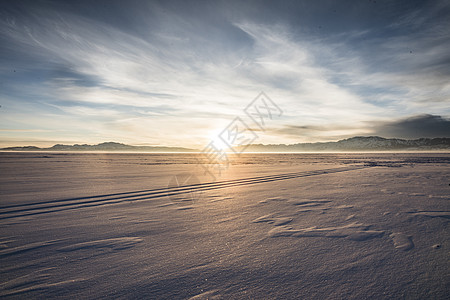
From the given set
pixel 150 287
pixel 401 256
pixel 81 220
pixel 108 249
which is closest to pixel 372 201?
pixel 401 256

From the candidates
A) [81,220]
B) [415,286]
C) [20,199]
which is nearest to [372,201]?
[415,286]

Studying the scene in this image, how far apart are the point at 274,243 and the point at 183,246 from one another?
3.89ft

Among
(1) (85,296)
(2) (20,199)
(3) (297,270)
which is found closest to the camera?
(1) (85,296)

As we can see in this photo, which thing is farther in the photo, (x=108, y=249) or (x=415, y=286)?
(x=108, y=249)

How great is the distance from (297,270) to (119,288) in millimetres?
1693

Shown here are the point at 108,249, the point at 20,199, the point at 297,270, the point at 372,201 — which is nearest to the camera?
the point at 297,270

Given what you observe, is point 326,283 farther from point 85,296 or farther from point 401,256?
point 85,296

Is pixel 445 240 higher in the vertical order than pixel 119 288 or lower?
lower

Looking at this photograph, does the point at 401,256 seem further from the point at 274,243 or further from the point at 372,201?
the point at 372,201

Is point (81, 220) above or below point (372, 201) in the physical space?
above

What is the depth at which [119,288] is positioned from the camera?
1.83 meters

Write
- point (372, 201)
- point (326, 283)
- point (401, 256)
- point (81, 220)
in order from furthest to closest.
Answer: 1. point (372, 201)
2. point (81, 220)
3. point (401, 256)
4. point (326, 283)

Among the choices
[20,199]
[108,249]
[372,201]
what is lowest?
[372,201]

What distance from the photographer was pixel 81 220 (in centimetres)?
370
